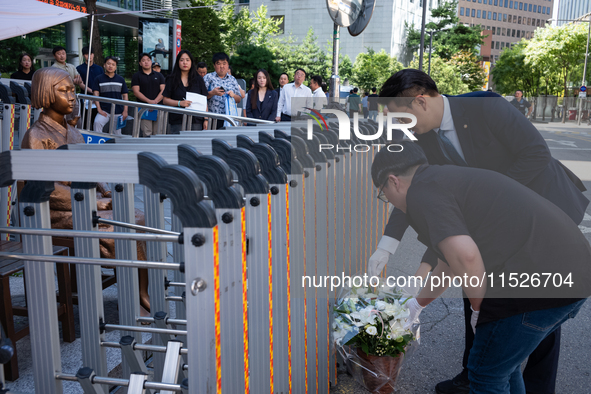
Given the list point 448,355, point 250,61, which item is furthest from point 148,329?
point 250,61

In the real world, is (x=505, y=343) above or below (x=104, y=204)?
below

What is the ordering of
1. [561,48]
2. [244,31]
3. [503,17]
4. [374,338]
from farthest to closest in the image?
[503,17] < [561,48] < [244,31] < [374,338]

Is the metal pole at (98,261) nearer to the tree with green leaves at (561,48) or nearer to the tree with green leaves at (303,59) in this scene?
the tree with green leaves at (303,59)

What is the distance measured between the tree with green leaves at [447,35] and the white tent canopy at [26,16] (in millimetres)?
63459

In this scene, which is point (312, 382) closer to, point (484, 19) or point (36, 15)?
point (36, 15)

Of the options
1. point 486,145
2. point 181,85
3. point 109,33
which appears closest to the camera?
point 486,145

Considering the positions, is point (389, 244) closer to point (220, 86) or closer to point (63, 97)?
point (63, 97)

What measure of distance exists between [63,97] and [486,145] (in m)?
2.64

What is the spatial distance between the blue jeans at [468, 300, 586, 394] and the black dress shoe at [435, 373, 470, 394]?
35.0 inches

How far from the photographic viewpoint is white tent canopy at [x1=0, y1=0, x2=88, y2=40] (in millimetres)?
7414

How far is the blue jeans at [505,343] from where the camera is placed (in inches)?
86.7

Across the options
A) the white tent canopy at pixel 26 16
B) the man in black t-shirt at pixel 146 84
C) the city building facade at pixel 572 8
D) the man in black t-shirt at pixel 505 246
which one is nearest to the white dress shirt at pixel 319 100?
the man in black t-shirt at pixel 146 84

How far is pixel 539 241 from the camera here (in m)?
2.14

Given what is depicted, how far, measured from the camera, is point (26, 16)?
25.4 feet
